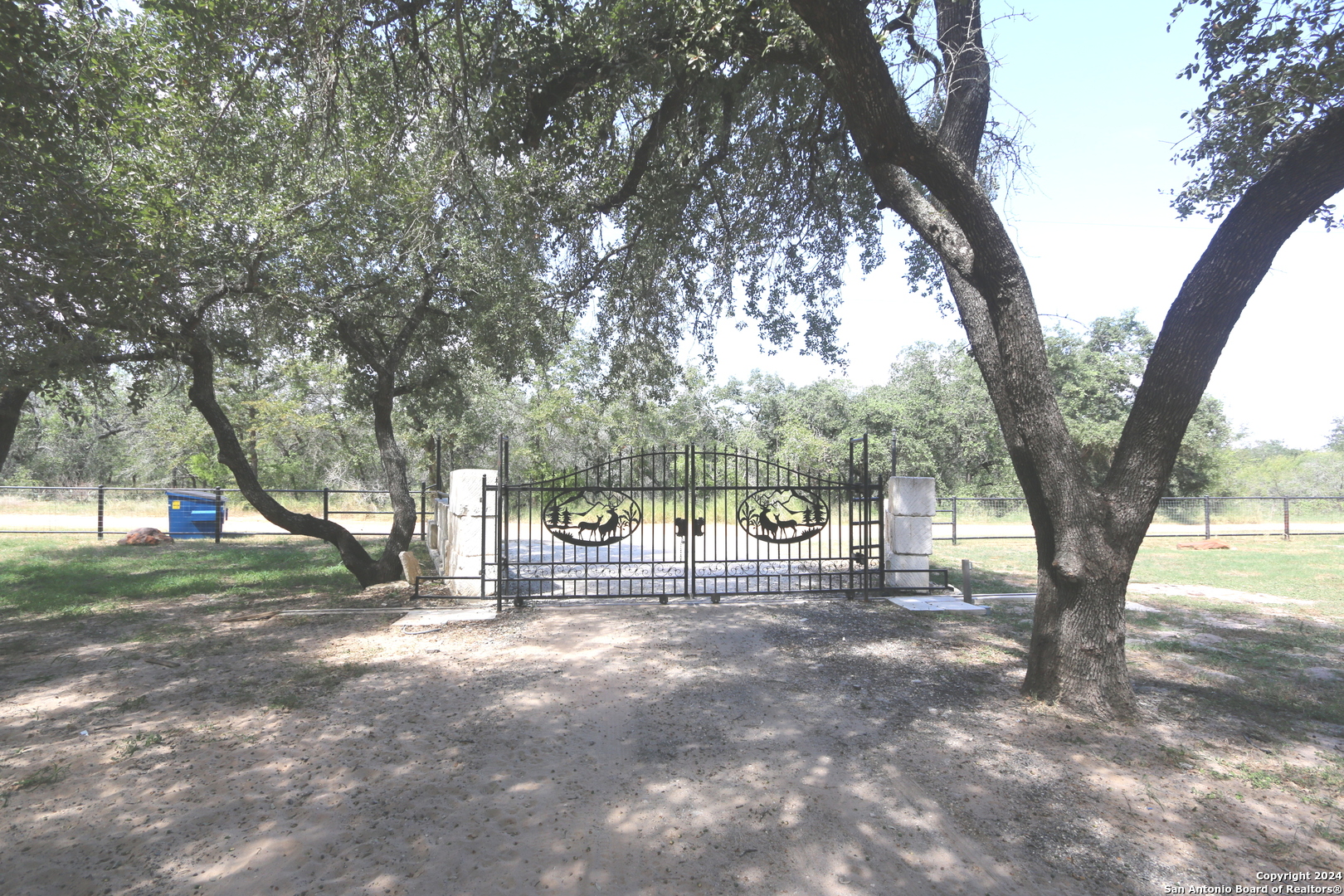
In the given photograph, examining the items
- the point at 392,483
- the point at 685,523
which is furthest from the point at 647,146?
the point at 392,483

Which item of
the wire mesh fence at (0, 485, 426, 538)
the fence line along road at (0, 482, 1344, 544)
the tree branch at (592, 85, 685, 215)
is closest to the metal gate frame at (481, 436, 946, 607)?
the tree branch at (592, 85, 685, 215)

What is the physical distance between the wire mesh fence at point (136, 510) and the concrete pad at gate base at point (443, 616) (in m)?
7.93

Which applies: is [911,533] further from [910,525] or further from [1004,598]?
[1004,598]

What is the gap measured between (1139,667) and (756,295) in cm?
691

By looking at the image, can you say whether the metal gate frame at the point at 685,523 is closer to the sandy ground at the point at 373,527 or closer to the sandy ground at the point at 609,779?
the sandy ground at the point at 609,779

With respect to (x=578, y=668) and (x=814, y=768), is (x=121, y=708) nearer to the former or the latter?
(x=578, y=668)

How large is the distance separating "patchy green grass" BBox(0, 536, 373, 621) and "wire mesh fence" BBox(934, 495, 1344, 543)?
53.4 feet

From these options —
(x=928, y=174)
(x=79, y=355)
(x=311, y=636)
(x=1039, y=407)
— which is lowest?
(x=311, y=636)

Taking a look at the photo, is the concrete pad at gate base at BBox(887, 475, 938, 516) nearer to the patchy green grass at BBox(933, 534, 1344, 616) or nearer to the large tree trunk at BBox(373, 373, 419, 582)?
the patchy green grass at BBox(933, 534, 1344, 616)

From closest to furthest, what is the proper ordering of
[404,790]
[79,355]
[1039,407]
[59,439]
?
1. [404,790]
2. [1039,407]
3. [79,355]
4. [59,439]

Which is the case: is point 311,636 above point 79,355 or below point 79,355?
below

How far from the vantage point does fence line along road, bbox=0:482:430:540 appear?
56.9 ft

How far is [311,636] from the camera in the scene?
7586 mm

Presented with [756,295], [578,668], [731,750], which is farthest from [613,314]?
[731,750]
